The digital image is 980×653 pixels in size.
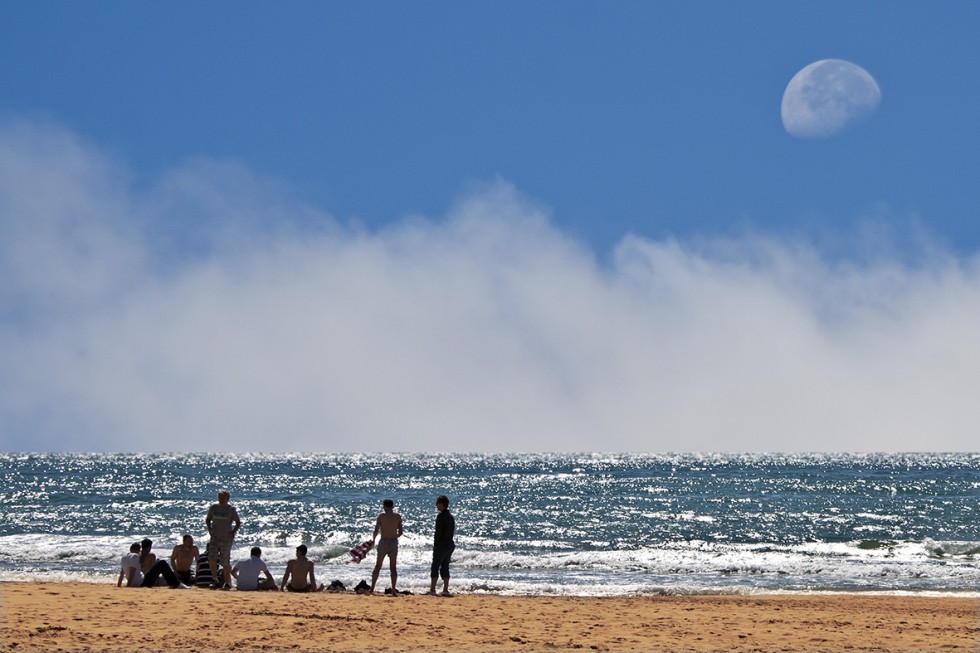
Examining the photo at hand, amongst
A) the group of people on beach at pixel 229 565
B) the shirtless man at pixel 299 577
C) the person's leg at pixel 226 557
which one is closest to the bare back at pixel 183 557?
the group of people on beach at pixel 229 565

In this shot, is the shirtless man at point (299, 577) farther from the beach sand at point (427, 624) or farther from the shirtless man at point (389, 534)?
the shirtless man at point (389, 534)

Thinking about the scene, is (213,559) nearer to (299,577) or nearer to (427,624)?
(299,577)

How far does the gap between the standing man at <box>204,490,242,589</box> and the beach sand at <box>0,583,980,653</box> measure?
115 cm

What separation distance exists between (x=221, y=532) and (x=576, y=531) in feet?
61.9

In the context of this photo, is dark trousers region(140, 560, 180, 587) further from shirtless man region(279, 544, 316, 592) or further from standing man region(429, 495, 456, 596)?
standing man region(429, 495, 456, 596)

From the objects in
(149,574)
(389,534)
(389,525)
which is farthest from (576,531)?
(149,574)

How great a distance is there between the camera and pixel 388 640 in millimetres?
10625

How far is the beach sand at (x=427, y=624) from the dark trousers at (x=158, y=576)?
604 mm

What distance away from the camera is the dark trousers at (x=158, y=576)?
1555 centimetres

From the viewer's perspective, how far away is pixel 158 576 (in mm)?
15656

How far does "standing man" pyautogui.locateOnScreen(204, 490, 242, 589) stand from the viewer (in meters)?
15.6

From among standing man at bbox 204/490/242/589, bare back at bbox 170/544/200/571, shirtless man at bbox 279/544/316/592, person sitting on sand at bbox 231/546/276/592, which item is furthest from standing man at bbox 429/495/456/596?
bare back at bbox 170/544/200/571

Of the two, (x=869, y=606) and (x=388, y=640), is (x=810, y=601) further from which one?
(x=388, y=640)

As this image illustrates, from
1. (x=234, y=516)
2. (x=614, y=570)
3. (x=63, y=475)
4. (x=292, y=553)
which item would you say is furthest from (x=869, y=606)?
(x=63, y=475)
